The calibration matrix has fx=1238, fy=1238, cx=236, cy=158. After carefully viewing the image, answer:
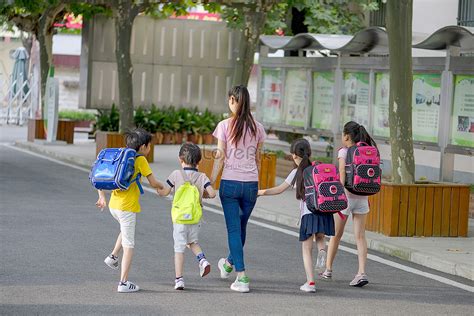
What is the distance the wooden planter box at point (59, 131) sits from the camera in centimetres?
3303

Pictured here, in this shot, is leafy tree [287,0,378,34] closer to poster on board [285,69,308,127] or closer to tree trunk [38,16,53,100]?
poster on board [285,69,308,127]

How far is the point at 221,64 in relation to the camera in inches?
1358

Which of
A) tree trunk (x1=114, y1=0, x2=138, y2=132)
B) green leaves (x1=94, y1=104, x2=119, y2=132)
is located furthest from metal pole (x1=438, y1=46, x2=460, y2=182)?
green leaves (x1=94, y1=104, x2=119, y2=132)

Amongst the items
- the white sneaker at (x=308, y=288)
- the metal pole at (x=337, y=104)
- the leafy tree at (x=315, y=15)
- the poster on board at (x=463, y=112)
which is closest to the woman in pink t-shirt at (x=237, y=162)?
the white sneaker at (x=308, y=288)

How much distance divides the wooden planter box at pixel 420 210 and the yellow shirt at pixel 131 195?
5.00m

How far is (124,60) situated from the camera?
27125mm

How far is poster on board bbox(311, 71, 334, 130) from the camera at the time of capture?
79.2ft

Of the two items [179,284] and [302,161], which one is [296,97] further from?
[179,284]

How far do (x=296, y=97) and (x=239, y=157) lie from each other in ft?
48.8

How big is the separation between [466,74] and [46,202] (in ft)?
21.5

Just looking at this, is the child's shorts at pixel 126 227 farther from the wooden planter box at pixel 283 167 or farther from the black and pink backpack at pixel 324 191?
the wooden planter box at pixel 283 167

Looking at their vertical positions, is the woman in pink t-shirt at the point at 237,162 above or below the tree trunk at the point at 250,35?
below

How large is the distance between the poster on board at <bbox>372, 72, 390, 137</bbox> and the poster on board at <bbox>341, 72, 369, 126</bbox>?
399 millimetres

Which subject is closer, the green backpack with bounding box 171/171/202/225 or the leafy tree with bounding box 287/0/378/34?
the green backpack with bounding box 171/171/202/225
